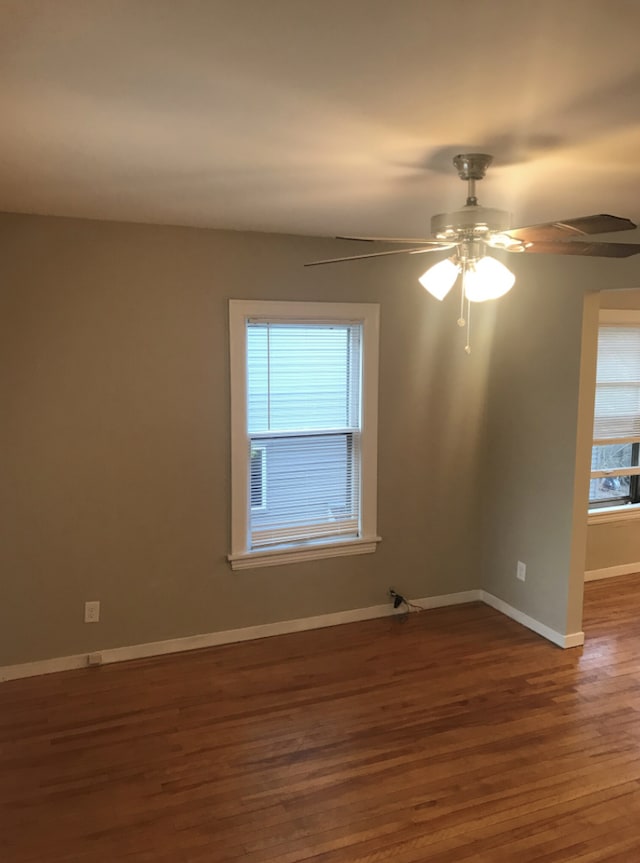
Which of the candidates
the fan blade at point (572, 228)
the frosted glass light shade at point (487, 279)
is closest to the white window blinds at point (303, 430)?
the frosted glass light shade at point (487, 279)

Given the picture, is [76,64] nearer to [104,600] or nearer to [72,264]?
[72,264]

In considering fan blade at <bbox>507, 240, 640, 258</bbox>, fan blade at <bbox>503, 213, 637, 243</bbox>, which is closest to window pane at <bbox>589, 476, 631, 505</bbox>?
fan blade at <bbox>507, 240, 640, 258</bbox>

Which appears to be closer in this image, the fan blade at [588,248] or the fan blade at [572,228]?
the fan blade at [572,228]

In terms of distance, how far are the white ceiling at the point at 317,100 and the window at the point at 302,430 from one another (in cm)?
106

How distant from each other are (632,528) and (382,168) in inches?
159

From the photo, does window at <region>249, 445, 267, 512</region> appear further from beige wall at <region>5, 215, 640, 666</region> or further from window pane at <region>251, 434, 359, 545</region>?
beige wall at <region>5, 215, 640, 666</region>

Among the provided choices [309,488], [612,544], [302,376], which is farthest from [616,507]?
[302,376]

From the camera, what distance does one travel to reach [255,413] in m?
3.94

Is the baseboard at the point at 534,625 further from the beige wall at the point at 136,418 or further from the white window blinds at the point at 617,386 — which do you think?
the white window blinds at the point at 617,386

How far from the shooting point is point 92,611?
371 centimetres

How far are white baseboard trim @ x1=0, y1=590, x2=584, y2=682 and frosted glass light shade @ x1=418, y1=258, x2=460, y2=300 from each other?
98.0 inches

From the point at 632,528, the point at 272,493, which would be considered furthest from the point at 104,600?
the point at 632,528

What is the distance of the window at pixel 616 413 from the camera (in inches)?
199

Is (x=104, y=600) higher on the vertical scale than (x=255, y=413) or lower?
lower
